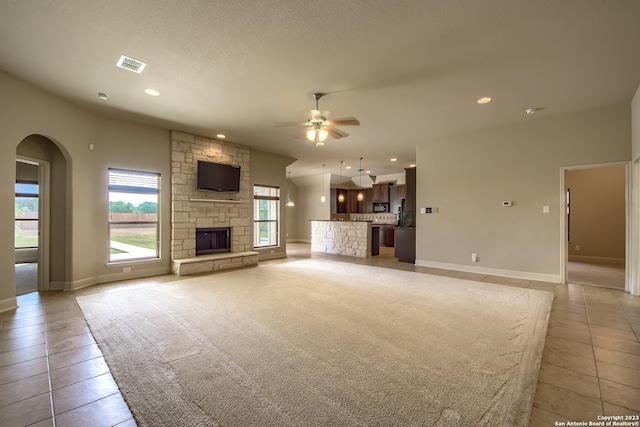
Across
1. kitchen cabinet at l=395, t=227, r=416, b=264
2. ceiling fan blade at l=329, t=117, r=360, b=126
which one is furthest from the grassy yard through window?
kitchen cabinet at l=395, t=227, r=416, b=264

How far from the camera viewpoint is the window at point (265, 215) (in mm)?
7785

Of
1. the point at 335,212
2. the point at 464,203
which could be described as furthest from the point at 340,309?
the point at 335,212

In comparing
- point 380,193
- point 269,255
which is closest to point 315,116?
point 269,255

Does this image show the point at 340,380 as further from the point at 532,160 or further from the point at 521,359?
the point at 532,160

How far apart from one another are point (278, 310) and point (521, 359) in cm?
254

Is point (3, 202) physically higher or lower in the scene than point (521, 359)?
higher

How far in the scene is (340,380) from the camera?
1992mm

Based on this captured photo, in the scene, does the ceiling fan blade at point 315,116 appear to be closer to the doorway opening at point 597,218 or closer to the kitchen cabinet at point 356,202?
the doorway opening at point 597,218

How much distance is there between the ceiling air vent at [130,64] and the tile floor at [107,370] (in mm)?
3066

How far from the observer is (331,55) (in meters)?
3.00

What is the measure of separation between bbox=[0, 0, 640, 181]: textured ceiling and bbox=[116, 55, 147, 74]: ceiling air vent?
0.07m

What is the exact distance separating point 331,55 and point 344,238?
6.41 meters

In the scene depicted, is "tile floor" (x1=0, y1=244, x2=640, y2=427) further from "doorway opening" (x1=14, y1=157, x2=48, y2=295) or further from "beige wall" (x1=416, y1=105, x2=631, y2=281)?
"doorway opening" (x1=14, y1=157, x2=48, y2=295)

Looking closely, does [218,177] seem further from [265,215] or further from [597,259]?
[597,259]
